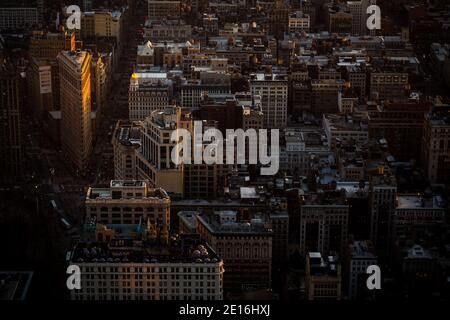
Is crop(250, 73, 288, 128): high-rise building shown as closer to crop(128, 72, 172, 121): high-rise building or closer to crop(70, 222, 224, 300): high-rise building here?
crop(128, 72, 172, 121): high-rise building

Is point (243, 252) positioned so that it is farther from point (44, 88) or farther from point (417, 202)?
point (44, 88)

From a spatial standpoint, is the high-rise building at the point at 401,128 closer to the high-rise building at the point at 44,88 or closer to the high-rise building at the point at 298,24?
the high-rise building at the point at 44,88

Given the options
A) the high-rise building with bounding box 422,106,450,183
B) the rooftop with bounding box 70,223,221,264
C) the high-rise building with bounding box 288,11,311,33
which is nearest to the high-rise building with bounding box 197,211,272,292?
the rooftop with bounding box 70,223,221,264

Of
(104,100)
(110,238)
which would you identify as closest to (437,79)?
(104,100)

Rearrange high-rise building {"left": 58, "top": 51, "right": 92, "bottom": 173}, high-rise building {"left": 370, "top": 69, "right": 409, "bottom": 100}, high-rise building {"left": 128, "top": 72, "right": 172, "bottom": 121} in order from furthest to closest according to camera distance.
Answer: high-rise building {"left": 370, "top": 69, "right": 409, "bottom": 100}
high-rise building {"left": 128, "top": 72, "right": 172, "bottom": 121}
high-rise building {"left": 58, "top": 51, "right": 92, "bottom": 173}

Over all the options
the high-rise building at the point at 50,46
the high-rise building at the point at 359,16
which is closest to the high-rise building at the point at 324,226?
the high-rise building at the point at 50,46

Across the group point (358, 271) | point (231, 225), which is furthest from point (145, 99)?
point (358, 271)
